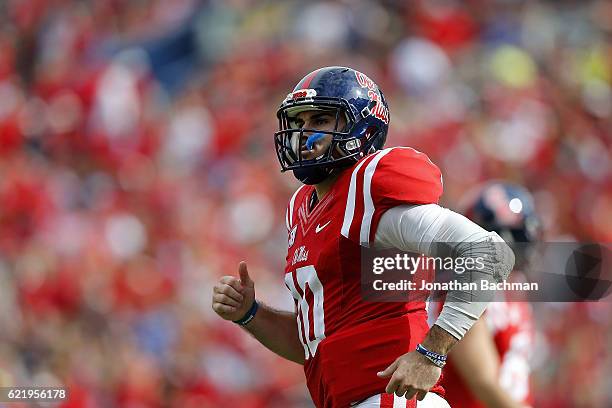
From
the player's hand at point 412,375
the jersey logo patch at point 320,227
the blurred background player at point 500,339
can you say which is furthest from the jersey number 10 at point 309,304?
the blurred background player at point 500,339

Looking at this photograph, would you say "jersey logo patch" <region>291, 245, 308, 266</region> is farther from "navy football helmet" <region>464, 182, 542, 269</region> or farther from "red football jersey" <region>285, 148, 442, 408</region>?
"navy football helmet" <region>464, 182, 542, 269</region>

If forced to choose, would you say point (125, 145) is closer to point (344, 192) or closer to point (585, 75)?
point (585, 75)

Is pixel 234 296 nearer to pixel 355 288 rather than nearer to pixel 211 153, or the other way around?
pixel 355 288

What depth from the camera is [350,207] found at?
3014mm

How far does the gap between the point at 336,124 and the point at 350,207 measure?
1.17 ft

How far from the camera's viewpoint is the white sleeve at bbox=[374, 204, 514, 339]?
2725 millimetres

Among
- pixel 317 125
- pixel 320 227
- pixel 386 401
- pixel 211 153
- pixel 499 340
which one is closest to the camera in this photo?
pixel 386 401

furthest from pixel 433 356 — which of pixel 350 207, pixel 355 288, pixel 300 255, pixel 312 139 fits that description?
pixel 312 139

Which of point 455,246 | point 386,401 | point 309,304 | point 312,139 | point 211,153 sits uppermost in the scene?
point 211,153

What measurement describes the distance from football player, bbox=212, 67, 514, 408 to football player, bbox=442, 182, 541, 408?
0.68 meters

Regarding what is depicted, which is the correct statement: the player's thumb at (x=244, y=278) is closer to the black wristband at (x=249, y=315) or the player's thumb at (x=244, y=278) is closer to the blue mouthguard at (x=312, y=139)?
the black wristband at (x=249, y=315)

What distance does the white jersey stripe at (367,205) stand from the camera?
2.93 meters

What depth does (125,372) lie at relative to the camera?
7711 millimetres

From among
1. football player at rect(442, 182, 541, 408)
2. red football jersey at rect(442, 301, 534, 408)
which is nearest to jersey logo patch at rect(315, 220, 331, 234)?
football player at rect(442, 182, 541, 408)
